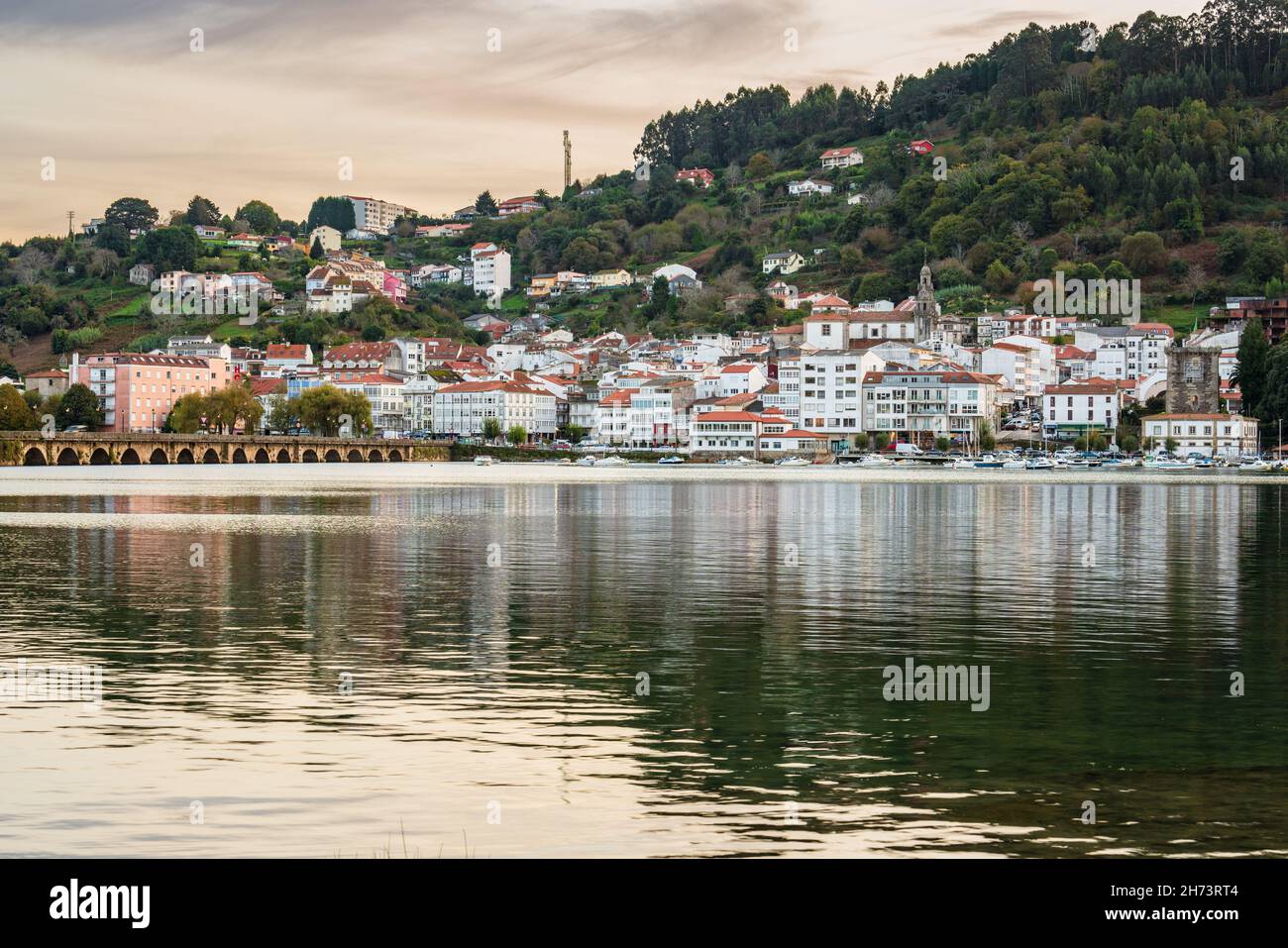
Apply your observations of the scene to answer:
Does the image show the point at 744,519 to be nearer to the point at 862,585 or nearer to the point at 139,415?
the point at 862,585

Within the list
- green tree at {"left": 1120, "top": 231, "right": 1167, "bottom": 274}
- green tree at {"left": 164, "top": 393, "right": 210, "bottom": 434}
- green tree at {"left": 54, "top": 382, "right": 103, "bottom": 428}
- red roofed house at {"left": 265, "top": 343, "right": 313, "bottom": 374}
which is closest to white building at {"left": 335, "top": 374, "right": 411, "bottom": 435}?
red roofed house at {"left": 265, "top": 343, "right": 313, "bottom": 374}

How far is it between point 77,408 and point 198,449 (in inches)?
895

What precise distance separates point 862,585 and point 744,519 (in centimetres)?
2125

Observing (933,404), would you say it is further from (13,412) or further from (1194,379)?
(13,412)

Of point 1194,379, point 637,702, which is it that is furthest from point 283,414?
point 637,702

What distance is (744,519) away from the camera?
158 feet

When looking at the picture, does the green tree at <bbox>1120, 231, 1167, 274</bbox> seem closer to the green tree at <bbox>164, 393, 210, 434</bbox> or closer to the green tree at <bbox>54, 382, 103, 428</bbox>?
the green tree at <bbox>164, 393, 210, 434</bbox>

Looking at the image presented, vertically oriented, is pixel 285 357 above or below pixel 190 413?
above

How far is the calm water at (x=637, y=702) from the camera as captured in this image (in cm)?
1053

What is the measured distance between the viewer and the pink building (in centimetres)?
15325

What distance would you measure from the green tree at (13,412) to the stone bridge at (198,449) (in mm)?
8501

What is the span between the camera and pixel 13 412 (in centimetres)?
13238
